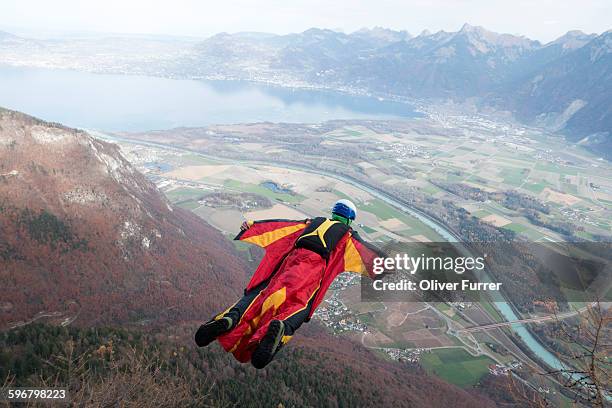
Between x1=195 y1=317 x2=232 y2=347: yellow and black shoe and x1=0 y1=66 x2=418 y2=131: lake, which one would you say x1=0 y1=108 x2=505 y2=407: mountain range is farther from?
x1=0 y1=66 x2=418 y2=131: lake

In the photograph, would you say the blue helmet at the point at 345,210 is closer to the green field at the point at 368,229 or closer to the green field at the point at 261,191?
the green field at the point at 368,229

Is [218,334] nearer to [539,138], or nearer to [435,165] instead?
[435,165]

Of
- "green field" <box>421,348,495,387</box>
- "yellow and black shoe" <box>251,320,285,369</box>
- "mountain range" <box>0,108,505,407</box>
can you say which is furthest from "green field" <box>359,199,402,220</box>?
"yellow and black shoe" <box>251,320,285,369</box>

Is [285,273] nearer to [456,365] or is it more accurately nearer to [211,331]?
[211,331]

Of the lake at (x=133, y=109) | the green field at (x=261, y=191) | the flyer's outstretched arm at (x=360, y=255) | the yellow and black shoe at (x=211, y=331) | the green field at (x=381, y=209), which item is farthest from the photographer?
the lake at (x=133, y=109)

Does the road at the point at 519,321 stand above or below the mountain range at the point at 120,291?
below

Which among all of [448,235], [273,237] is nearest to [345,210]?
[273,237]

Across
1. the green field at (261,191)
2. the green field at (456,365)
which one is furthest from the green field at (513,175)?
the green field at (456,365)
